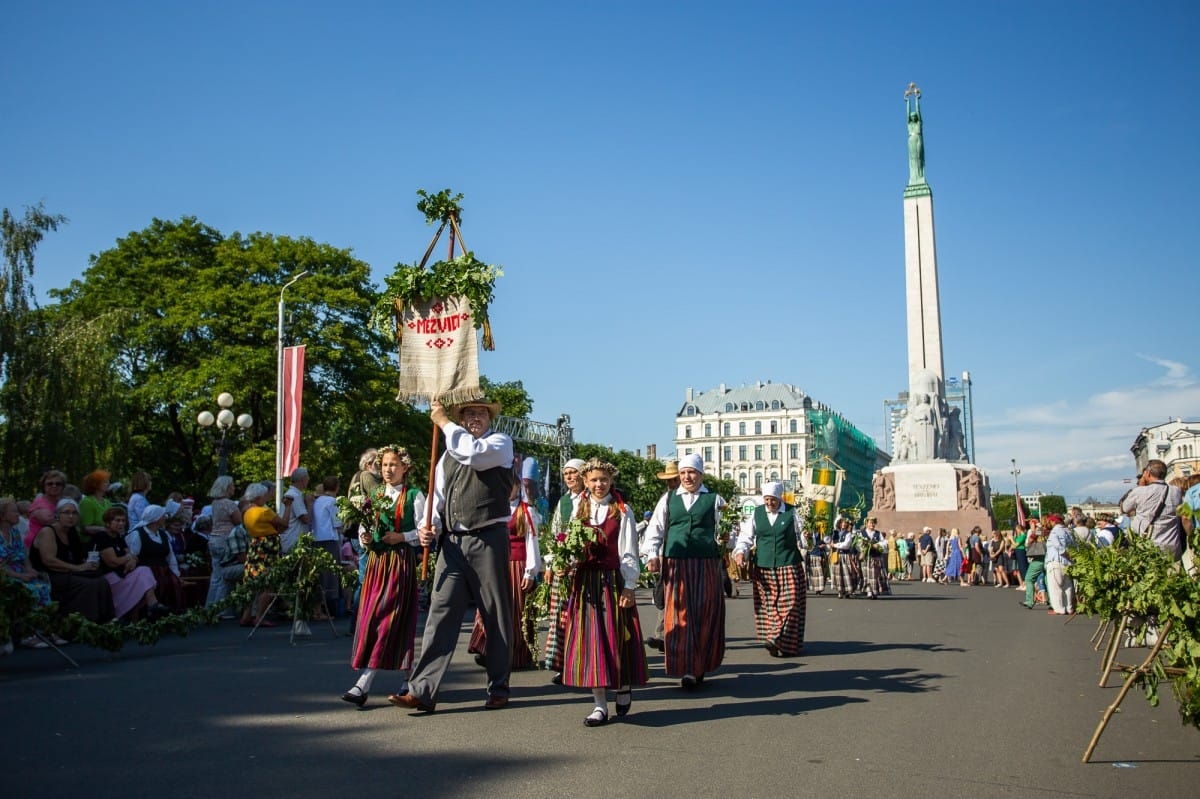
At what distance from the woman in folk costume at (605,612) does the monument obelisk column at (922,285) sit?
3684cm

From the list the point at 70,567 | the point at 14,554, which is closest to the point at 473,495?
the point at 14,554

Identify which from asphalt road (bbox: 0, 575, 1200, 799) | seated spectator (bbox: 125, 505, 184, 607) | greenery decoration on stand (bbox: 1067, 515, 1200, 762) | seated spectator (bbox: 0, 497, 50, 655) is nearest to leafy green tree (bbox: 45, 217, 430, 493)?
seated spectator (bbox: 125, 505, 184, 607)

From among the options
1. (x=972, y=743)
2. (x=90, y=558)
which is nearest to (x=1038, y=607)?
(x=972, y=743)

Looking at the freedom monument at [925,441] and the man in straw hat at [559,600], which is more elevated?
the freedom monument at [925,441]

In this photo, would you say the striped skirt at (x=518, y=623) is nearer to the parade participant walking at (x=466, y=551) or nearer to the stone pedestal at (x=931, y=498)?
the parade participant walking at (x=466, y=551)

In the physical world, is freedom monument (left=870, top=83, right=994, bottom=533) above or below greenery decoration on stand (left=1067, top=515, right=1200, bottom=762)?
above

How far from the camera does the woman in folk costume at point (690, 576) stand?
855cm

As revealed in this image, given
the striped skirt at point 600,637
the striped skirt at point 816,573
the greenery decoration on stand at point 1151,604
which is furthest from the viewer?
the striped skirt at point 816,573

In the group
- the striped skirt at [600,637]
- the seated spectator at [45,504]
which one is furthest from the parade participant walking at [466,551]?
the seated spectator at [45,504]

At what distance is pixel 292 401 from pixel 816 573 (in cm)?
1241

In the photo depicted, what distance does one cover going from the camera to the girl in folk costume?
24.5ft

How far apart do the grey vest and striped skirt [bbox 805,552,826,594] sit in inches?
690

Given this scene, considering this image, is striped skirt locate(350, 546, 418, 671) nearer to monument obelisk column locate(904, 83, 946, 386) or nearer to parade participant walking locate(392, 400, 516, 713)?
parade participant walking locate(392, 400, 516, 713)

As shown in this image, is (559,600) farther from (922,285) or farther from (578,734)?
(922,285)
